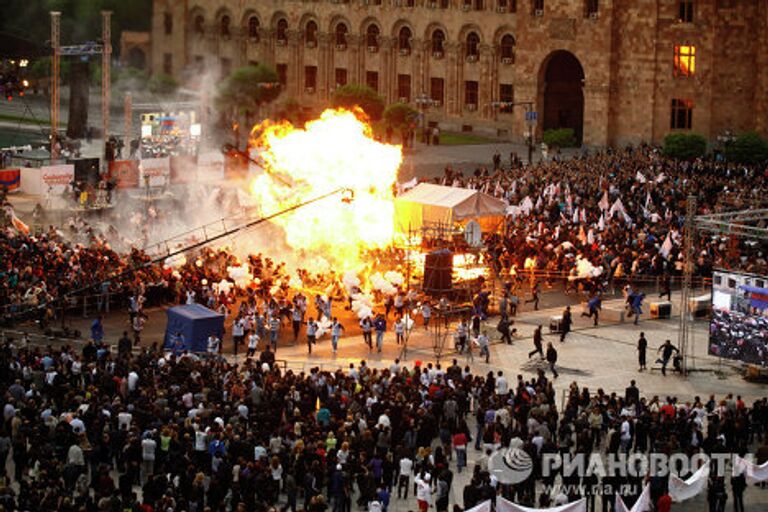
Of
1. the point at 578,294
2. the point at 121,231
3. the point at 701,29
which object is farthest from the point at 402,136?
the point at 578,294

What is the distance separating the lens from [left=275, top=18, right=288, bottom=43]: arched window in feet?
314

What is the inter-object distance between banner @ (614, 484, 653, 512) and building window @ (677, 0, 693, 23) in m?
48.3

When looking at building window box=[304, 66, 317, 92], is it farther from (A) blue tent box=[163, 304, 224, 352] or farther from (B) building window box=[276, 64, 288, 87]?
(A) blue tent box=[163, 304, 224, 352]

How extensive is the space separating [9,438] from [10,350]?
4695 millimetres

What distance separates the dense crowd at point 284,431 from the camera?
30.8 metres

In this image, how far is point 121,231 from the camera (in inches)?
2366

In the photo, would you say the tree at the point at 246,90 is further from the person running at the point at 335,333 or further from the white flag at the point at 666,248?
the person running at the point at 335,333

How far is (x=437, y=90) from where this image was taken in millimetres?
88562

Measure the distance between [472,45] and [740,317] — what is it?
156 feet

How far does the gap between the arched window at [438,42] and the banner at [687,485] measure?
5776cm

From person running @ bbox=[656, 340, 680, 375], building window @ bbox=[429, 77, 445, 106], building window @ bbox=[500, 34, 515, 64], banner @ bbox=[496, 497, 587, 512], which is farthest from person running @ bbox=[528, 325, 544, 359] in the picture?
building window @ bbox=[429, 77, 445, 106]

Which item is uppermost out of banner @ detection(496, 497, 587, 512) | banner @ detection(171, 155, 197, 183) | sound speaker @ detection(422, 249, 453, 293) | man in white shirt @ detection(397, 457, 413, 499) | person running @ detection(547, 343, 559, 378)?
banner @ detection(171, 155, 197, 183)

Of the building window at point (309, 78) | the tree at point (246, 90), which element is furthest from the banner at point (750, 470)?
the building window at point (309, 78)

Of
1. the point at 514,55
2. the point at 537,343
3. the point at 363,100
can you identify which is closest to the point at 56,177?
the point at 363,100
